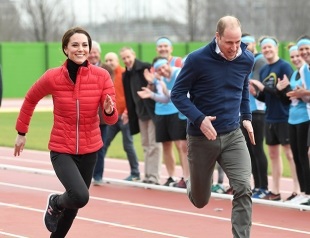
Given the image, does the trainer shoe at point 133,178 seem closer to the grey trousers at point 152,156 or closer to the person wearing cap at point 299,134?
the grey trousers at point 152,156

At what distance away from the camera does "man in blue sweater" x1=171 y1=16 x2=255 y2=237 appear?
334 inches

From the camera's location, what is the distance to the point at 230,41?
27.6 feet

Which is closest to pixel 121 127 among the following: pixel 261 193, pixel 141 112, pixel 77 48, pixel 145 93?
pixel 141 112

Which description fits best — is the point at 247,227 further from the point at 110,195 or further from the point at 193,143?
the point at 110,195

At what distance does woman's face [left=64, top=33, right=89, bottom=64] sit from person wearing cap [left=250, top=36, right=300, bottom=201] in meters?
4.28

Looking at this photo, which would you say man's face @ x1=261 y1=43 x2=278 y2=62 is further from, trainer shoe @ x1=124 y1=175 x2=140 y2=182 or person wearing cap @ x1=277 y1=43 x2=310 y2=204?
trainer shoe @ x1=124 y1=175 x2=140 y2=182

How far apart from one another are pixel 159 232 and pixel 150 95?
3.50m

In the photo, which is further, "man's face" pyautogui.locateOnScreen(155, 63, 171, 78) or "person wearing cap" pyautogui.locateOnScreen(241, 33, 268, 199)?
"man's face" pyautogui.locateOnScreen(155, 63, 171, 78)

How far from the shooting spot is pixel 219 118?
870 centimetres

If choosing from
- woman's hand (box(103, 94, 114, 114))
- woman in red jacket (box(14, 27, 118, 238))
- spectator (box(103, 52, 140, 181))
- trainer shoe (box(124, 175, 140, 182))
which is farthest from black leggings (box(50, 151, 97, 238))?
spectator (box(103, 52, 140, 181))

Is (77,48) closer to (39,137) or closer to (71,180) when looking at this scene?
(71,180)

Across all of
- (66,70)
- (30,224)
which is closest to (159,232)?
(30,224)

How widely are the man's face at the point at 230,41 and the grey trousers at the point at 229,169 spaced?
760mm

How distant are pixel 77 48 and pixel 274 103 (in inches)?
185
